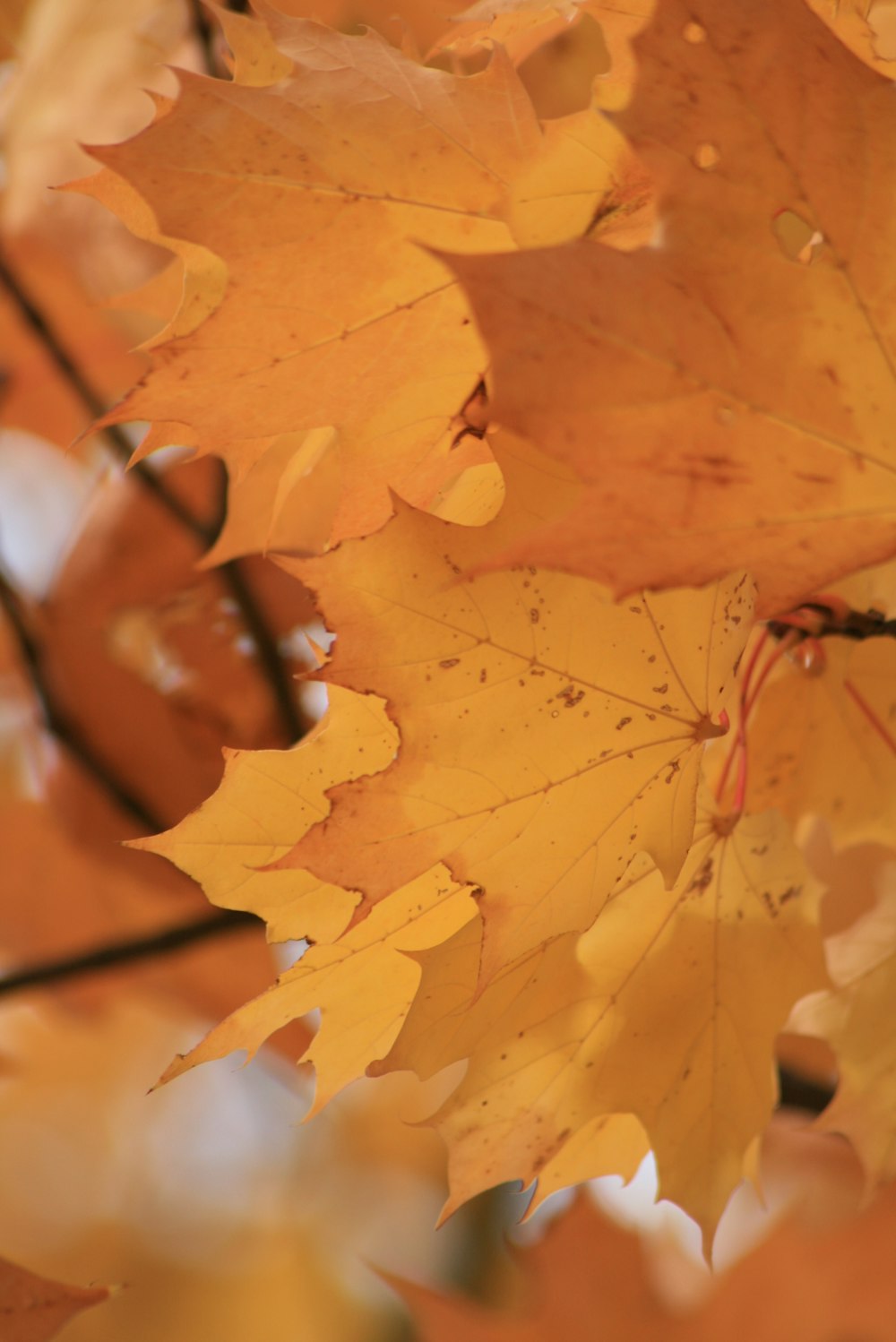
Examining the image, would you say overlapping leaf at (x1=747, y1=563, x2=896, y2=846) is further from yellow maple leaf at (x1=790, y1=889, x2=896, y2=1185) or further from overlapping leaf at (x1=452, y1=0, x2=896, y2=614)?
overlapping leaf at (x1=452, y1=0, x2=896, y2=614)

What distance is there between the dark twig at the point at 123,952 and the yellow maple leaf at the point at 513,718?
0.40m

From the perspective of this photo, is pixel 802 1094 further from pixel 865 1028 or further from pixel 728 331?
pixel 728 331

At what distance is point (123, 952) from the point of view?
0.81m

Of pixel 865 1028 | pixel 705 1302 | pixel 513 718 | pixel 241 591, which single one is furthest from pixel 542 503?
pixel 705 1302

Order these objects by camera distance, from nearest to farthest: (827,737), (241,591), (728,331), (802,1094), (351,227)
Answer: (728,331) → (351,227) → (827,737) → (802,1094) → (241,591)

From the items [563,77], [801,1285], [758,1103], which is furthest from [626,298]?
[801,1285]

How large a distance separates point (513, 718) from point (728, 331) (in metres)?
0.14

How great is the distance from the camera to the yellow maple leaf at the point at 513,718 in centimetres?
41

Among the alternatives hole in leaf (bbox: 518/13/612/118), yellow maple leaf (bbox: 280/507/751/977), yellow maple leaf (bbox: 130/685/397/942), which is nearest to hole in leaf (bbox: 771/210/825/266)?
yellow maple leaf (bbox: 280/507/751/977)

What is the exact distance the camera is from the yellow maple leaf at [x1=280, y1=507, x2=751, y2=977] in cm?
41

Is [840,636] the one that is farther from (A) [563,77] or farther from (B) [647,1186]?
(B) [647,1186]

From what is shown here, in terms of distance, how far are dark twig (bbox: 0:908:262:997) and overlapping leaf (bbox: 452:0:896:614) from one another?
1.67 ft

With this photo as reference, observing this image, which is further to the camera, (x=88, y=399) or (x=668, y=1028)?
(x=88, y=399)

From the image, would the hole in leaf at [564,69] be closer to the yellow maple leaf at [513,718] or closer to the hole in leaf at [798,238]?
the hole in leaf at [798,238]
